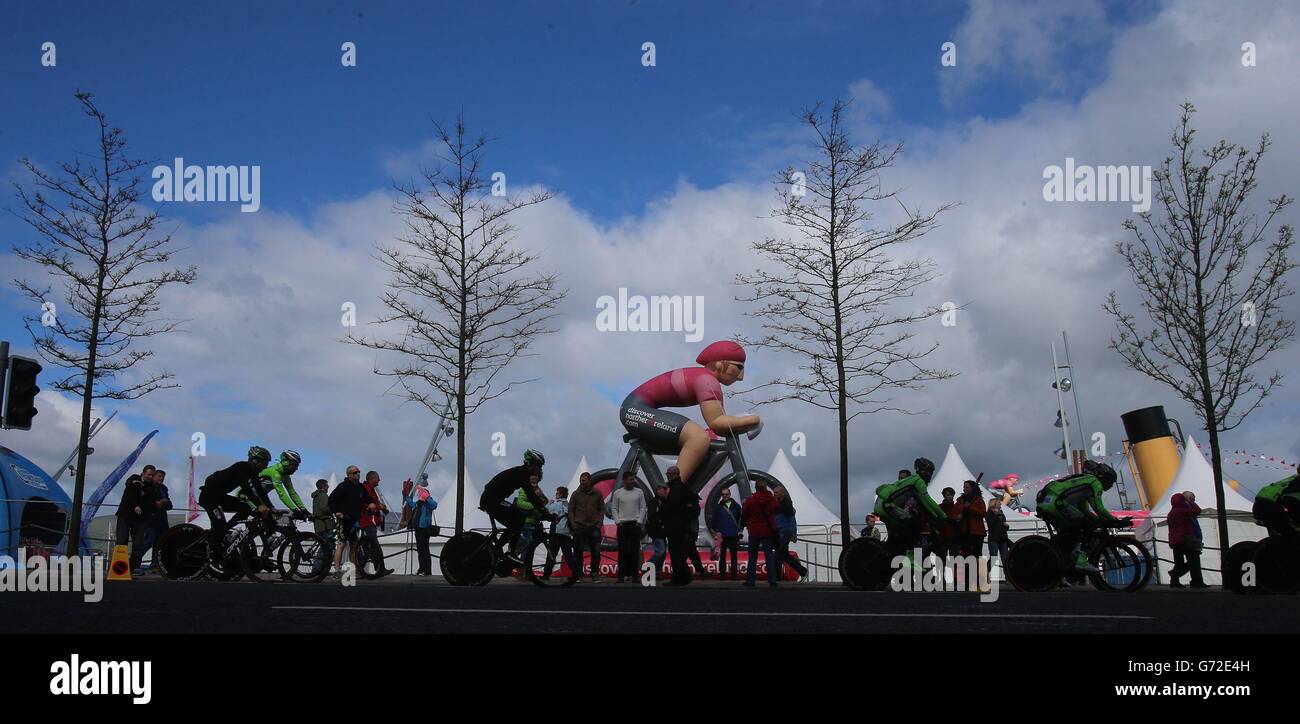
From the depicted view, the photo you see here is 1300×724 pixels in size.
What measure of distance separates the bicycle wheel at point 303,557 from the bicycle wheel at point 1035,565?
825 cm

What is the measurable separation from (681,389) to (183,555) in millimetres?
10819

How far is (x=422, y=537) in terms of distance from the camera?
1861cm

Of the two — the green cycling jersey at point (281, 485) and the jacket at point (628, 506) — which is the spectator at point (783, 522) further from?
the green cycling jersey at point (281, 485)

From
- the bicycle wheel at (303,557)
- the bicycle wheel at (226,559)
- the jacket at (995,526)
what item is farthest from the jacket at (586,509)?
the jacket at (995,526)

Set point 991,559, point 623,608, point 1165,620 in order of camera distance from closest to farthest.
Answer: point 1165,620 < point 623,608 < point 991,559

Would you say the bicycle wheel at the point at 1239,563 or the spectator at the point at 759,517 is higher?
the spectator at the point at 759,517

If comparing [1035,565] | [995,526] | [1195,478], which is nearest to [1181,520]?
[995,526]

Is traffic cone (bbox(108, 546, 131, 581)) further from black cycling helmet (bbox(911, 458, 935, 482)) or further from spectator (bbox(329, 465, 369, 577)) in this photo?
black cycling helmet (bbox(911, 458, 935, 482))

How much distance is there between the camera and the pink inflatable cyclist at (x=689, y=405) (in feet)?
70.0

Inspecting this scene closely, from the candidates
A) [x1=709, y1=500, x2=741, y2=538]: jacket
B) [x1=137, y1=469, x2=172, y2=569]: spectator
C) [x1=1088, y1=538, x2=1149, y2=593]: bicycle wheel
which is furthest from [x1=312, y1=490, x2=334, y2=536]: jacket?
[x1=1088, y1=538, x2=1149, y2=593]: bicycle wheel
